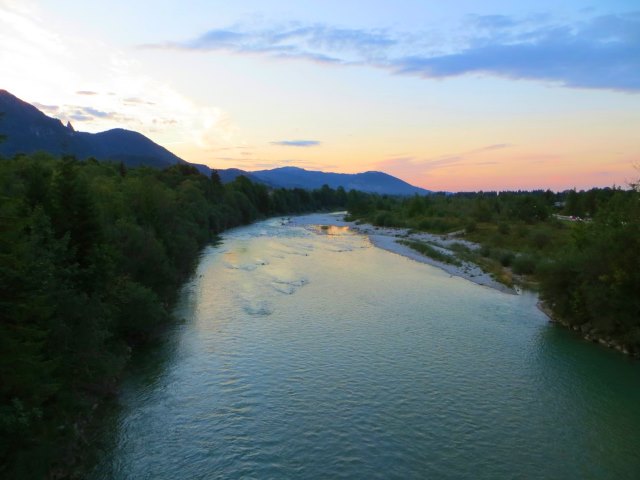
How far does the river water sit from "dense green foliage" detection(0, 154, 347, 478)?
7.78 ft

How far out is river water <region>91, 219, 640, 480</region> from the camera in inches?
681

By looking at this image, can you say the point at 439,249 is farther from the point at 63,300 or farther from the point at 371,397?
the point at 63,300

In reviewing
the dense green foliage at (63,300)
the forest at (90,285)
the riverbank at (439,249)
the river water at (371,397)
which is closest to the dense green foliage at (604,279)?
the forest at (90,285)

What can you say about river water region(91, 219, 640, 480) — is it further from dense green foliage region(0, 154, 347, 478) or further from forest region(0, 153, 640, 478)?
dense green foliage region(0, 154, 347, 478)

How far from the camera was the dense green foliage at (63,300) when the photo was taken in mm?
12672

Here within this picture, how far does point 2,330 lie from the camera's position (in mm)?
12039

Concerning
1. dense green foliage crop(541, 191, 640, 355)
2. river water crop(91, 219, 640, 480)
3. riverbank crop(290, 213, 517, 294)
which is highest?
dense green foliage crop(541, 191, 640, 355)

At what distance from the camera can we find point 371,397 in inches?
874

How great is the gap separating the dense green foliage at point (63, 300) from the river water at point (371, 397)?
93.4 inches

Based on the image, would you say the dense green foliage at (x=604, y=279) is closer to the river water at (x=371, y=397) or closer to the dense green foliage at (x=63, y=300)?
the river water at (x=371, y=397)

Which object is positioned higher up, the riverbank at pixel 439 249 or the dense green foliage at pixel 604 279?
the dense green foliage at pixel 604 279

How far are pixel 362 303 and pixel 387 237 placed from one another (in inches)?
2420

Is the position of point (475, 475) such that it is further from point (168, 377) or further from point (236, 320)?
point (236, 320)

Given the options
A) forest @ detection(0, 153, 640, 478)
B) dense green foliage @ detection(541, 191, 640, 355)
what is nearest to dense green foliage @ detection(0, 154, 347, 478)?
forest @ detection(0, 153, 640, 478)
